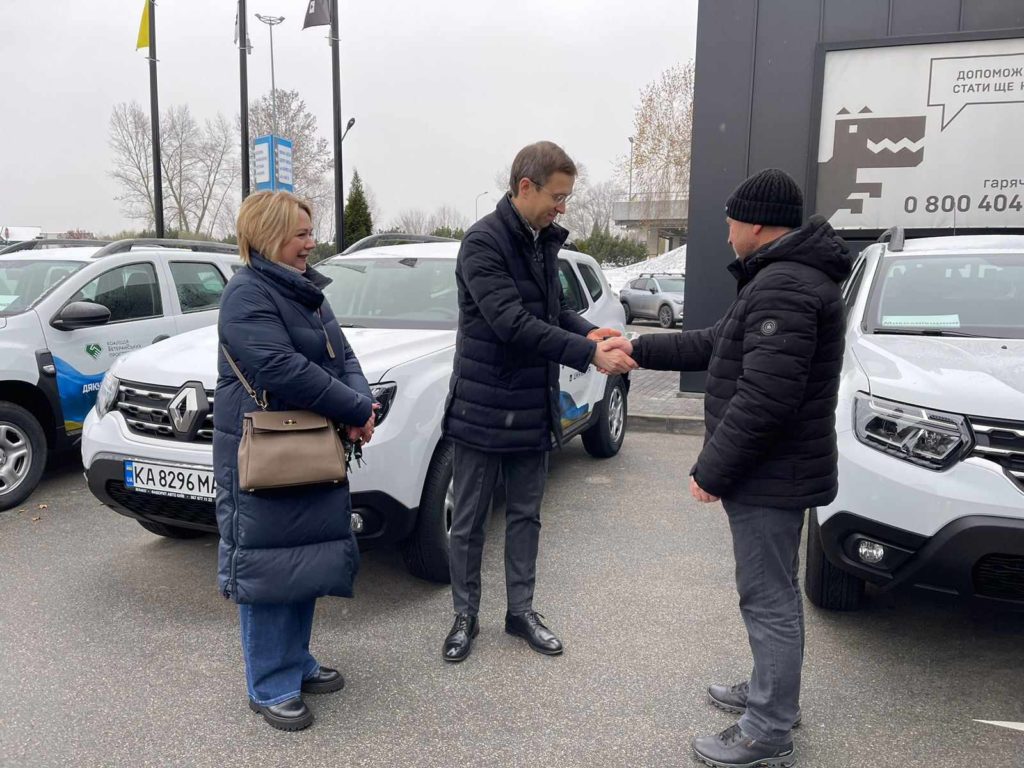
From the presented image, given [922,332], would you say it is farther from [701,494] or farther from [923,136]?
[923,136]

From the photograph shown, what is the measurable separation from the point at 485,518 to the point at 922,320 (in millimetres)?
2295

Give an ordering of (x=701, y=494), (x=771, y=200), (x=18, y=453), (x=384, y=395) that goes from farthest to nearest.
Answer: (x=18, y=453)
(x=384, y=395)
(x=701, y=494)
(x=771, y=200)

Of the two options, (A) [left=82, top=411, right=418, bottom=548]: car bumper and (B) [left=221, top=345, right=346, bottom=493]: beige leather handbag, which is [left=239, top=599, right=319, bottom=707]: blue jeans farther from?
(A) [left=82, top=411, right=418, bottom=548]: car bumper

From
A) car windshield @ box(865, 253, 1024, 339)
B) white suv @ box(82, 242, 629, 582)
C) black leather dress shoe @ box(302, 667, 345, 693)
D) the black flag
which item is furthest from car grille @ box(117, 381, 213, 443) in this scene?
the black flag

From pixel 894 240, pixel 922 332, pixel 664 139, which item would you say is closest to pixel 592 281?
pixel 894 240

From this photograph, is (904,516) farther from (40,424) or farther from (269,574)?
(40,424)

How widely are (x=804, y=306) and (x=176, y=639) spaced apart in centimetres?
275

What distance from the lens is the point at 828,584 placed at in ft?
11.1

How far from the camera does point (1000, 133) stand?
780 centimetres

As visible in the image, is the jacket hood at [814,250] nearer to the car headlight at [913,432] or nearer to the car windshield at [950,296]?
the car headlight at [913,432]

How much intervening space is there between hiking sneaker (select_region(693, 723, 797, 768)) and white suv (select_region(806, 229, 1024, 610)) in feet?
2.55

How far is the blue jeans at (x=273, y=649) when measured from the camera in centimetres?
261

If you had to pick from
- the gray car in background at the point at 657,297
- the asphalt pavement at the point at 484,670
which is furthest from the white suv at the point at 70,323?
the gray car in background at the point at 657,297

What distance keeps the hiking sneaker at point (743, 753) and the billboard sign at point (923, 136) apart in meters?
7.03
